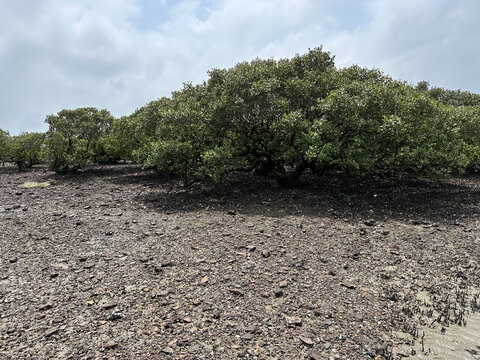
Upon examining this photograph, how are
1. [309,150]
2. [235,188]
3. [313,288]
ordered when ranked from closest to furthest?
[313,288] → [309,150] → [235,188]

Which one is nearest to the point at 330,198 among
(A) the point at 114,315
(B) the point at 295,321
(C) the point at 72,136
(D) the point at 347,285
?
(D) the point at 347,285

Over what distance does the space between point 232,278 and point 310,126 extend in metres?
12.1

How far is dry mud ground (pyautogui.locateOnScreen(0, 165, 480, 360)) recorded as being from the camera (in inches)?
237

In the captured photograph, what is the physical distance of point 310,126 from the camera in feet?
58.4

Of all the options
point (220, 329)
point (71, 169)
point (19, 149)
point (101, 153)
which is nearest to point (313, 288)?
point (220, 329)

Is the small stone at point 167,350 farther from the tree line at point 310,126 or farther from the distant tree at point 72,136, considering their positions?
the distant tree at point 72,136

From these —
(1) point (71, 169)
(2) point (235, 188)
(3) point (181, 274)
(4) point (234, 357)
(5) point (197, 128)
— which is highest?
(5) point (197, 128)

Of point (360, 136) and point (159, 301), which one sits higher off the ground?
point (360, 136)

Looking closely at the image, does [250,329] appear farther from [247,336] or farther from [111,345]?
[111,345]

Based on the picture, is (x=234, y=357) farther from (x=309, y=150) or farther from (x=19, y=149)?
(x=19, y=149)

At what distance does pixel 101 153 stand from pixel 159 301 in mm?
35421

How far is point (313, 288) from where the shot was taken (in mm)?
8062

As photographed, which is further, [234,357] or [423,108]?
[423,108]

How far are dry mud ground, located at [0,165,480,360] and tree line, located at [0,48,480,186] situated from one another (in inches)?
113
